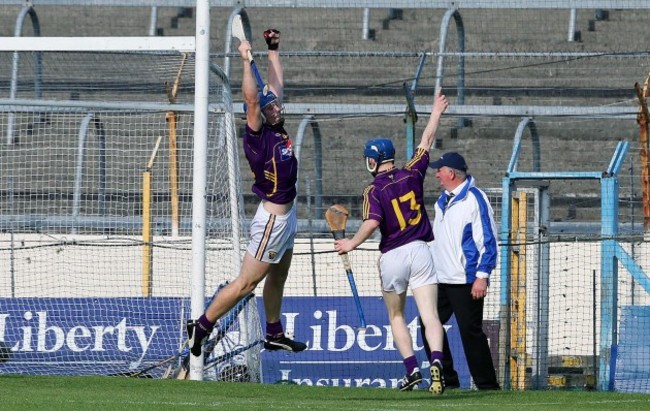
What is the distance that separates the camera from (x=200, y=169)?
10.9 m

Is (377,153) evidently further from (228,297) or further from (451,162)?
(228,297)

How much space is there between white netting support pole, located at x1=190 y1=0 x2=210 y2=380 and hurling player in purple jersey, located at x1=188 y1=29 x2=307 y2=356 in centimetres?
122

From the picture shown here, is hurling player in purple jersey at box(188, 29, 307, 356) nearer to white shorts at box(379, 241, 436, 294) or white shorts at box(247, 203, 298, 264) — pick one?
white shorts at box(247, 203, 298, 264)

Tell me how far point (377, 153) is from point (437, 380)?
5.62ft

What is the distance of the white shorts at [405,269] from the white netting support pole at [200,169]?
191cm

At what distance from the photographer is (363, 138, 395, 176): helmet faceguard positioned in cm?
955

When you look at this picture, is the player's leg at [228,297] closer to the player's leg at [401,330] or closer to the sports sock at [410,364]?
the player's leg at [401,330]

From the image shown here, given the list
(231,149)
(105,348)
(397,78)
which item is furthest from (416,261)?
(397,78)

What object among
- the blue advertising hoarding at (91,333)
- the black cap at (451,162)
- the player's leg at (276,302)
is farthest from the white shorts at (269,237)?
the blue advertising hoarding at (91,333)

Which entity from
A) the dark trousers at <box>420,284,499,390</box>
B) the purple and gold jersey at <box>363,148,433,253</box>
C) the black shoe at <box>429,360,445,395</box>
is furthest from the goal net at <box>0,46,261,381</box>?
the black shoe at <box>429,360,445,395</box>

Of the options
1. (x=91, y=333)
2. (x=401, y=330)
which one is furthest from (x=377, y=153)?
(x=91, y=333)

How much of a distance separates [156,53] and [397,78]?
8.13 metres

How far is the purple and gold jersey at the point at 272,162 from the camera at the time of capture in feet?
30.9

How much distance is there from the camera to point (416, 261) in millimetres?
9461
